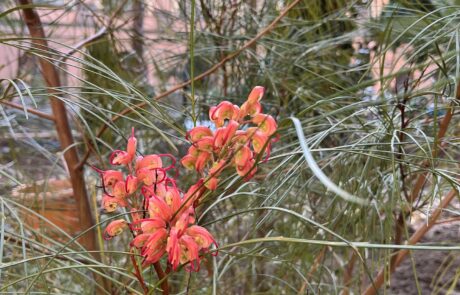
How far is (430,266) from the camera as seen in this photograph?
1197 millimetres

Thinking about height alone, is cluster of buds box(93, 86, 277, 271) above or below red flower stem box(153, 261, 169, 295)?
above

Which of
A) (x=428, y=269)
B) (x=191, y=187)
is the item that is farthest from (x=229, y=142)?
(x=428, y=269)

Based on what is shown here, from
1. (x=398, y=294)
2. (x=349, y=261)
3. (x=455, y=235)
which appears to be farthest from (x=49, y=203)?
(x=455, y=235)

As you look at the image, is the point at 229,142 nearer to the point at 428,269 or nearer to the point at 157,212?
the point at 157,212

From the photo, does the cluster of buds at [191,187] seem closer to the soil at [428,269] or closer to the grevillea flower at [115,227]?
the grevillea flower at [115,227]

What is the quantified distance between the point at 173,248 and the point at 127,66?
2.94ft

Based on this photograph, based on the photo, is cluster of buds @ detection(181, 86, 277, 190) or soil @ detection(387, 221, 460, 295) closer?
cluster of buds @ detection(181, 86, 277, 190)

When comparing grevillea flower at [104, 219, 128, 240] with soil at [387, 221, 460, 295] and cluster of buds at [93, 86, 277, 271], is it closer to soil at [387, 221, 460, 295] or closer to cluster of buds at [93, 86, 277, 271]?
cluster of buds at [93, 86, 277, 271]

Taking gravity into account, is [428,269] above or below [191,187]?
below

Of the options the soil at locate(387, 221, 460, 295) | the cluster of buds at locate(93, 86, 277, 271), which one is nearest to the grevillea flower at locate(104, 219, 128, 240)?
the cluster of buds at locate(93, 86, 277, 271)

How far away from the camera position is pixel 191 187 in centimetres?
35

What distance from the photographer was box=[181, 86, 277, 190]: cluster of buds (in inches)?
12.7

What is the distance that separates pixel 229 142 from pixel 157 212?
0.06 m

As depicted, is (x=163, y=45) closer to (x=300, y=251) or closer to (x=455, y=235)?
(x=300, y=251)
